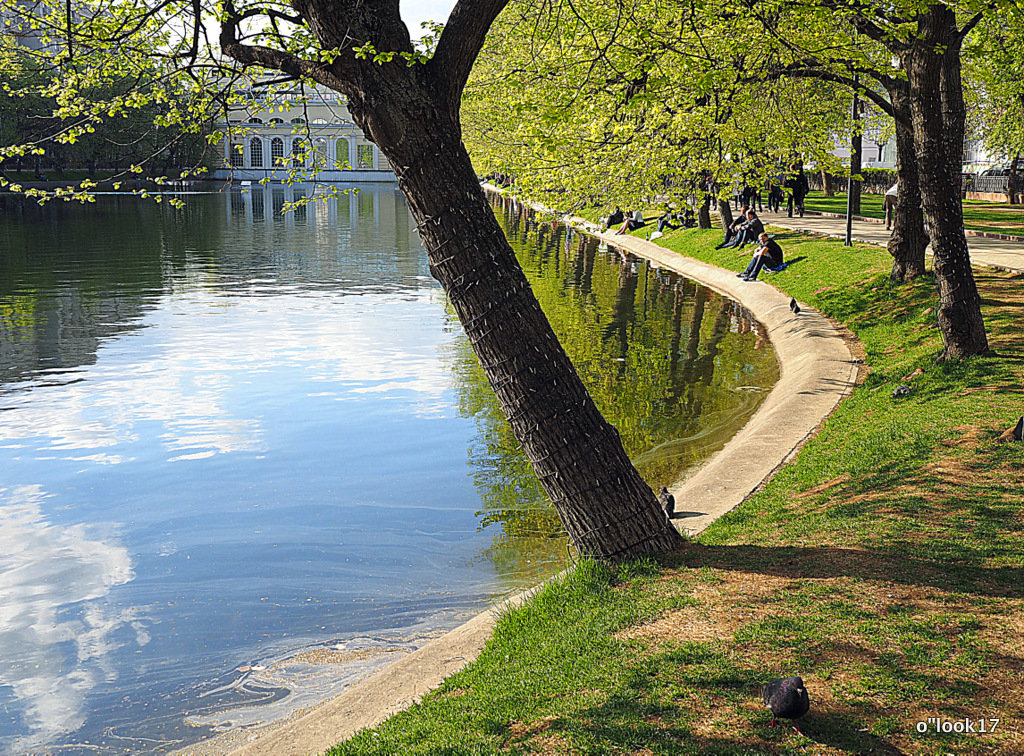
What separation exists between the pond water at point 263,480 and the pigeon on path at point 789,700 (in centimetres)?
378

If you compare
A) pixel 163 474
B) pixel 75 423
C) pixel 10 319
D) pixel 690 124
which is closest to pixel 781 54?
pixel 690 124

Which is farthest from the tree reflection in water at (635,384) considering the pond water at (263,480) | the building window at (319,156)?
the building window at (319,156)

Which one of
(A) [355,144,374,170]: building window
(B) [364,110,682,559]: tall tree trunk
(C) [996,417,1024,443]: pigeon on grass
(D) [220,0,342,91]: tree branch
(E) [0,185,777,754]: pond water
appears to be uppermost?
(A) [355,144,374,170]: building window

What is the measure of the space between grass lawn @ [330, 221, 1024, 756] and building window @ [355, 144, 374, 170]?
499 feet

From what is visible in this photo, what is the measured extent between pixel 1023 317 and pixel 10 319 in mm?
21192

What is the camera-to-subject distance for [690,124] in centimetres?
1634

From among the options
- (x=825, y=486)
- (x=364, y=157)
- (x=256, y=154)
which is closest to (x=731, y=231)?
(x=825, y=486)

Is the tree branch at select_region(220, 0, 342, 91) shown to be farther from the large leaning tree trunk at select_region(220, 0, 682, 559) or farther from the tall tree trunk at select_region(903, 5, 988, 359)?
the tall tree trunk at select_region(903, 5, 988, 359)

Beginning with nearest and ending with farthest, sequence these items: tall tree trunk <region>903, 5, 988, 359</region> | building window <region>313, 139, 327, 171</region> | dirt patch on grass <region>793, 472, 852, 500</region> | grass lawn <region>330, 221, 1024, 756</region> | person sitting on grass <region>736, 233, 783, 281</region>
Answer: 1. grass lawn <region>330, 221, 1024, 756</region>
2. building window <region>313, 139, 327, 171</region>
3. dirt patch on grass <region>793, 472, 852, 500</region>
4. tall tree trunk <region>903, 5, 988, 359</region>
5. person sitting on grass <region>736, 233, 783, 281</region>

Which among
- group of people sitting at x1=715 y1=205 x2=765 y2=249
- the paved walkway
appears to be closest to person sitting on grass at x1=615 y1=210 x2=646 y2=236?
the paved walkway

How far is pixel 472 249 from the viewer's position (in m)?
6.41

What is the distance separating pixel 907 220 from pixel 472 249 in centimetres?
1453

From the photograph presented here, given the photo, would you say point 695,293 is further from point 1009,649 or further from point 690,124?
point 1009,649

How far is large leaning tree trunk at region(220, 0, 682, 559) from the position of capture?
6129 mm
